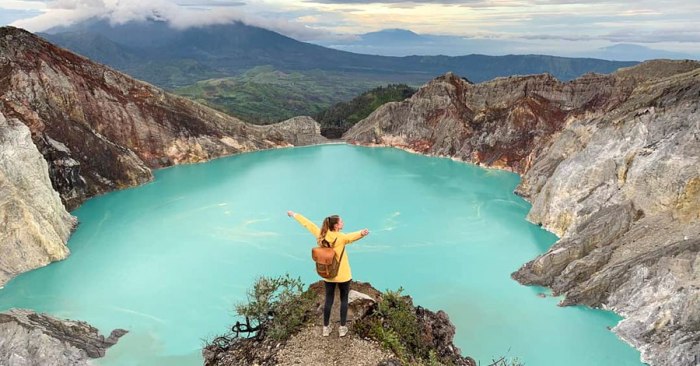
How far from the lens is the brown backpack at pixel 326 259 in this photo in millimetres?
9812

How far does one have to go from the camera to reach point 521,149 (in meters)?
63.6

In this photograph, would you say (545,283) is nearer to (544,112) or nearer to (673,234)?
(673,234)

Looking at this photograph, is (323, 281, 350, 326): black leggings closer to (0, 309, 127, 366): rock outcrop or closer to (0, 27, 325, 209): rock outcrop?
(0, 309, 127, 366): rock outcrop

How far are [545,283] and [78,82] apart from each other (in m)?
52.0

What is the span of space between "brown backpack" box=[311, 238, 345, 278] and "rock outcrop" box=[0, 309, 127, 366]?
49.4 ft

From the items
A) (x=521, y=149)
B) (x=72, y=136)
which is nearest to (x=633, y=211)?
(x=521, y=149)

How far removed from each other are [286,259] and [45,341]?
1486 cm

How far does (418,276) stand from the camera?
102ft

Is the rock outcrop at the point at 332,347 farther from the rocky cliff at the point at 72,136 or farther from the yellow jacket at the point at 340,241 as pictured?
the rocky cliff at the point at 72,136

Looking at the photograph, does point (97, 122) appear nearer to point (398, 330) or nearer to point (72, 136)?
point (72, 136)

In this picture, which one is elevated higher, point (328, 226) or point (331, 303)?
point (328, 226)

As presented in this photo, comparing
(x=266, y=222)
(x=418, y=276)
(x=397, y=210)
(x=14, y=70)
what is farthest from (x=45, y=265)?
(x=14, y=70)

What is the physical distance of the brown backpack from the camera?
9812mm

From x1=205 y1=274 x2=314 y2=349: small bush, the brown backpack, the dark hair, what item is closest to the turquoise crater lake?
x1=205 y1=274 x2=314 y2=349: small bush
